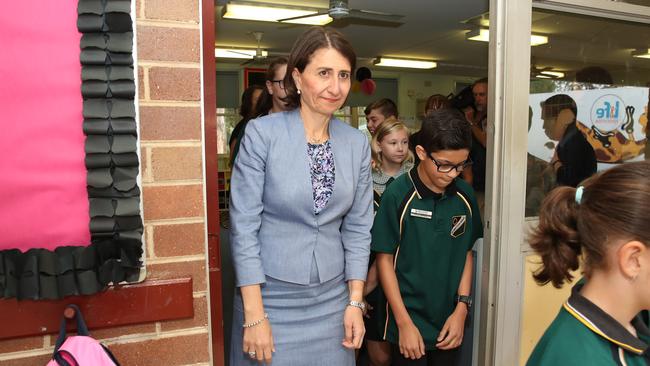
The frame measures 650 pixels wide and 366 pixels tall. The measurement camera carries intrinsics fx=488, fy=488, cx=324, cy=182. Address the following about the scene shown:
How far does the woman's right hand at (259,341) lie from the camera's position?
5.13 ft

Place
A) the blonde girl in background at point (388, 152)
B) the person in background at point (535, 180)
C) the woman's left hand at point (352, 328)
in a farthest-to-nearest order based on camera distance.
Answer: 1. the blonde girl in background at point (388, 152)
2. the person in background at point (535, 180)
3. the woman's left hand at point (352, 328)

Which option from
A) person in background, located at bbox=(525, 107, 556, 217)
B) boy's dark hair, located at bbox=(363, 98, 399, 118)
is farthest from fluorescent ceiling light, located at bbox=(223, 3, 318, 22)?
person in background, located at bbox=(525, 107, 556, 217)

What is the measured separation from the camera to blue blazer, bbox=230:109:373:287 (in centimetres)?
159

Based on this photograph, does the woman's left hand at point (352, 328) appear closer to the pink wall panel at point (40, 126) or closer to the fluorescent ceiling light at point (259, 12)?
the pink wall panel at point (40, 126)

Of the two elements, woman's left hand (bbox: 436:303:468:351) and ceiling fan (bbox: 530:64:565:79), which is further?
ceiling fan (bbox: 530:64:565:79)

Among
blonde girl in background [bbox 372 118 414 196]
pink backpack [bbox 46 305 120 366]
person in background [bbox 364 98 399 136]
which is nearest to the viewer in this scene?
pink backpack [bbox 46 305 120 366]

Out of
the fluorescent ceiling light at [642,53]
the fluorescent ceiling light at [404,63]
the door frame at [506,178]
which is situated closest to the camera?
the door frame at [506,178]

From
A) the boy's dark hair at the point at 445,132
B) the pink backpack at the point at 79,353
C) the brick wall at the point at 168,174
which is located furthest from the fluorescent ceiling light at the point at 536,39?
the pink backpack at the point at 79,353

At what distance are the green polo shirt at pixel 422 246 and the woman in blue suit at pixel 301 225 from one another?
0.36 metres

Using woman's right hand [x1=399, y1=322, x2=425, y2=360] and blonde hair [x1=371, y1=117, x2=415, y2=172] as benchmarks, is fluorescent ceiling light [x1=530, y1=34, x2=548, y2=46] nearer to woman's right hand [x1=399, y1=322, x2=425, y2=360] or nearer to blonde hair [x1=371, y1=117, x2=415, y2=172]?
blonde hair [x1=371, y1=117, x2=415, y2=172]

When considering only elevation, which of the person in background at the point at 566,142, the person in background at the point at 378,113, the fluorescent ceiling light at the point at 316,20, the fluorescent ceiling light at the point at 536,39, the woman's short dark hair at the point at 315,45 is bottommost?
the person in background at the point at 566,142

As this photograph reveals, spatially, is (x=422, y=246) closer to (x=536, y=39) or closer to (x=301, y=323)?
(x=301, y=323)

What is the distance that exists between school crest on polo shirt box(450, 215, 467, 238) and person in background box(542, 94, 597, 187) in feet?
2.19

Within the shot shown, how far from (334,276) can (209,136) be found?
0.64 meters
